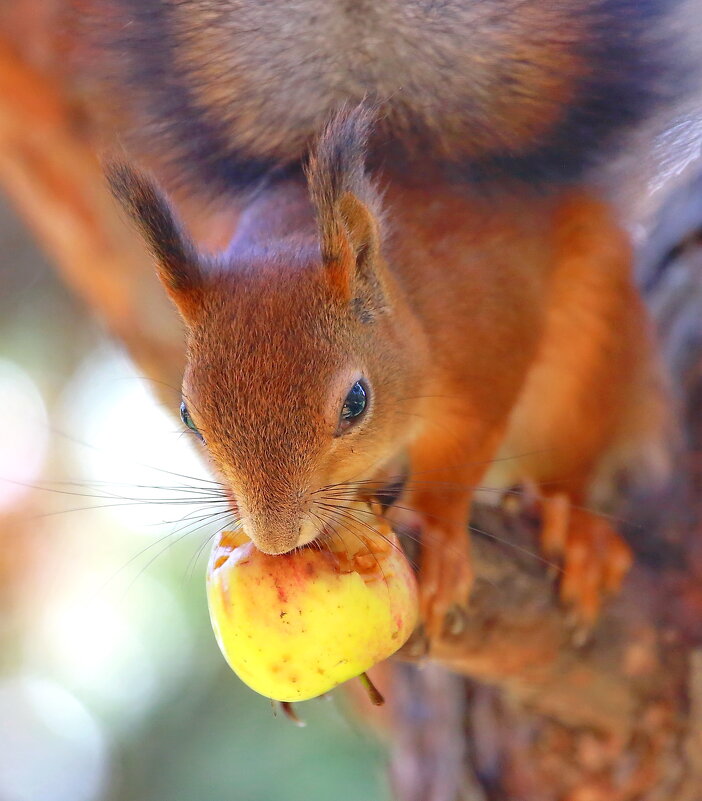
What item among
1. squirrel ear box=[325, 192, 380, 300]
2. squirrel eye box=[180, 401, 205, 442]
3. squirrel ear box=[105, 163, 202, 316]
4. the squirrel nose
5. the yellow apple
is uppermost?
squirrel ear box=[105, 163, 202, 316]

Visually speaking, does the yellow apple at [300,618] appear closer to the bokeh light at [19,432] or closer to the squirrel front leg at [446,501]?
the squirrel front leg at [446,501]

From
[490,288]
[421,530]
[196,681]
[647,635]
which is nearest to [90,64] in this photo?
[490,288]

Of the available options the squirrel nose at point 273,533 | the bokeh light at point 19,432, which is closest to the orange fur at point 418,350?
the squirrel nose at point 273,533

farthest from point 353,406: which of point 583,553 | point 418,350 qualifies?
point 583,553

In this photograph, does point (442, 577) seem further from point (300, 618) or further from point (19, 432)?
point (19, 432)

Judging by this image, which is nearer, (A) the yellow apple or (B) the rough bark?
(A) the yellow apple

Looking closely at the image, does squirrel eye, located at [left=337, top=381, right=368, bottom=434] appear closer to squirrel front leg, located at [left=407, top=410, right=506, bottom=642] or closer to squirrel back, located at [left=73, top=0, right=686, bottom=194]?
squirrel front leg, located at [left=407, top=410, right=506, bottom=642]

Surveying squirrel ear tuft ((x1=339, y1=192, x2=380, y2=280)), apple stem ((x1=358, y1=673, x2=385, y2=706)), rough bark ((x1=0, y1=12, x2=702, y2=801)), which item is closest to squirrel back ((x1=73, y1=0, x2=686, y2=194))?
squirrel ear tuft ((x1=339, y1=192, x2=380, y2=280))

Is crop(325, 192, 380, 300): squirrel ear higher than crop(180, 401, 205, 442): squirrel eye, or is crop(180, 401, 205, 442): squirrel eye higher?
crop(325, 192, 380, 300): squirrel ear

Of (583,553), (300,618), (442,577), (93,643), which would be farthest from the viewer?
(93,643)
